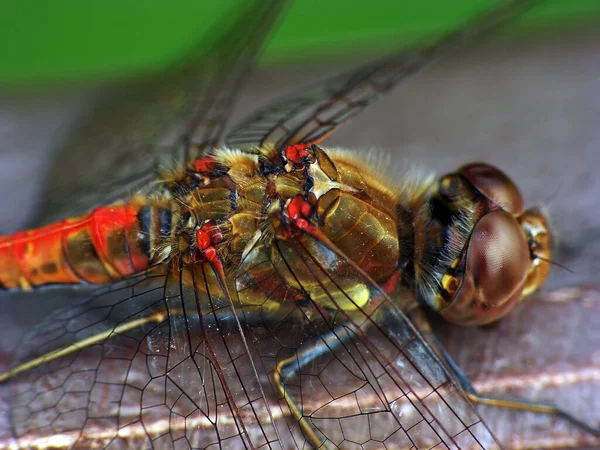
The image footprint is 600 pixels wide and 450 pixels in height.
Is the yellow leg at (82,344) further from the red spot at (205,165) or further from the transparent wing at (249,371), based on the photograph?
the red spot at (205,165)

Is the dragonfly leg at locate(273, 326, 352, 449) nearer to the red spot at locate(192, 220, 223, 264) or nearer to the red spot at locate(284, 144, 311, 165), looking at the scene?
the red spot at locate(192, 220, 223, 264)

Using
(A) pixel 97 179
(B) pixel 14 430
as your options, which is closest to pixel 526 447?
(B) pixel 14 430

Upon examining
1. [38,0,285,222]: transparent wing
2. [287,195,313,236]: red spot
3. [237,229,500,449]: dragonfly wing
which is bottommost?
[237,229,500,449]: dragonfly wing

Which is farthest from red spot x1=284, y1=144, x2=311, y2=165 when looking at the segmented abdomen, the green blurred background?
the green blurred background

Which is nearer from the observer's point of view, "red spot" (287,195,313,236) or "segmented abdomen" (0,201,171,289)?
"red spot" (287,195,313,236)

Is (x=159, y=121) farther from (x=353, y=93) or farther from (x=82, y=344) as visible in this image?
(x=82, y=344)

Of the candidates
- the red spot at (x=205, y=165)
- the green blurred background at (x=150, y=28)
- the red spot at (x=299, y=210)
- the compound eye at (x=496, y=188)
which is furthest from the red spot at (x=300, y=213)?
the green blurred background at (x=150, y=28)

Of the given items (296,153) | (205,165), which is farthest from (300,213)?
(205,165)
